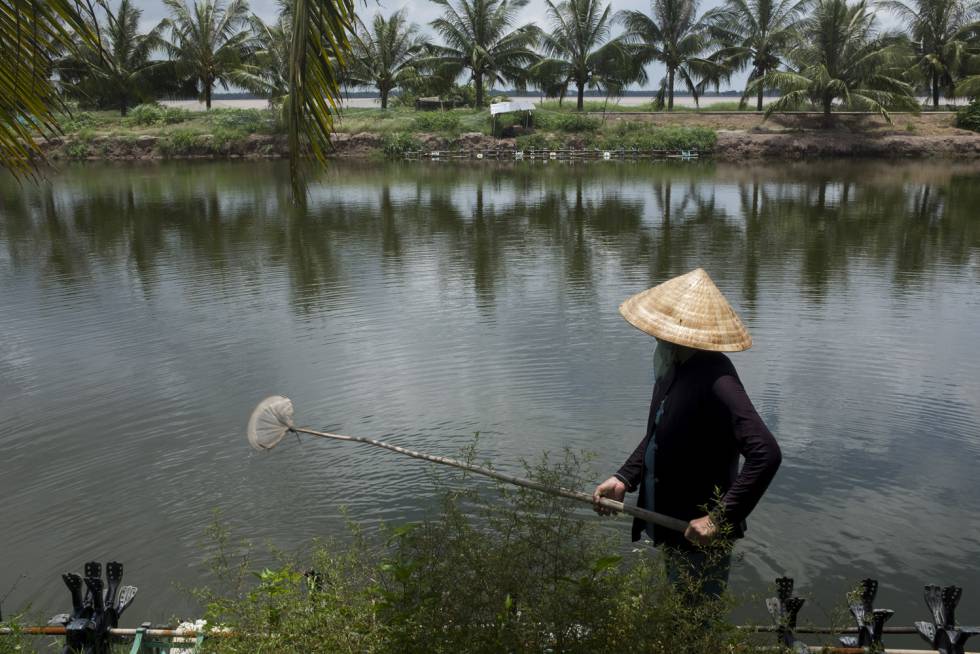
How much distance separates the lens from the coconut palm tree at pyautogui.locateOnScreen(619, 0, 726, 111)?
33.1 meters

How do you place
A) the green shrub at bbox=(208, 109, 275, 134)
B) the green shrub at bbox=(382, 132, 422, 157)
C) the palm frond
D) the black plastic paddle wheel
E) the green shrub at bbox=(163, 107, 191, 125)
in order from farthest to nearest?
the green shrub at bbox=(163, 107, 191, 125), the green shrub at bbox=(208, 109, 275, 134), the green shrub at bbox=(382, 132, 422, 157), the black plastic paddle wheel, the palm frond

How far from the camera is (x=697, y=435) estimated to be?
259cm

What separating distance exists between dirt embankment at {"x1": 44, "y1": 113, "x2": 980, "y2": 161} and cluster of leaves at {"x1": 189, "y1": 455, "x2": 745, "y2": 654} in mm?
29173

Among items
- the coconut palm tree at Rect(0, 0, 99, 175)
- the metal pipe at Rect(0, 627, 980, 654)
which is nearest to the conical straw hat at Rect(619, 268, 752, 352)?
the metal pipe at Rect(0, 627, 980, 654)

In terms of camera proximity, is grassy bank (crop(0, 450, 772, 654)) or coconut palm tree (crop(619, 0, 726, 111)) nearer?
grassy bank (crop(0, 450, 772, 654))

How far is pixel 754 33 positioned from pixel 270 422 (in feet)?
111

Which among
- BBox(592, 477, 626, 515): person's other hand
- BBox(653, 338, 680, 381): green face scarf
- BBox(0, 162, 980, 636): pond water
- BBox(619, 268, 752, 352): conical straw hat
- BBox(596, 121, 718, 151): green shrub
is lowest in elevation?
BBox(0, 162, 980, 636): pond water

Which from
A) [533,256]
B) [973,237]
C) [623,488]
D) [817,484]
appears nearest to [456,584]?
[623,488]

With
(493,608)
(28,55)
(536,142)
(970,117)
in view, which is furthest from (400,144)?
(493,608)

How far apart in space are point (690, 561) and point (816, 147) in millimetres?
30531

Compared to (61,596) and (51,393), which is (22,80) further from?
(51,393)

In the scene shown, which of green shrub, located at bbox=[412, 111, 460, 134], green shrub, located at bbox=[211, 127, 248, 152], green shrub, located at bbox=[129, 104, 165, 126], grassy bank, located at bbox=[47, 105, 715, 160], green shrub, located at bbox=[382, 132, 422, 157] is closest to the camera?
grassy bank, located at bbox=[47, 105, 715, 160]

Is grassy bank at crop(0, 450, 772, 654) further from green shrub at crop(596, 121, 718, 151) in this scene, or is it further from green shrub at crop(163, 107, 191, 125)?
green shrub at crop(163, 107, 191, 125)

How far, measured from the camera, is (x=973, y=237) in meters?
12.9
